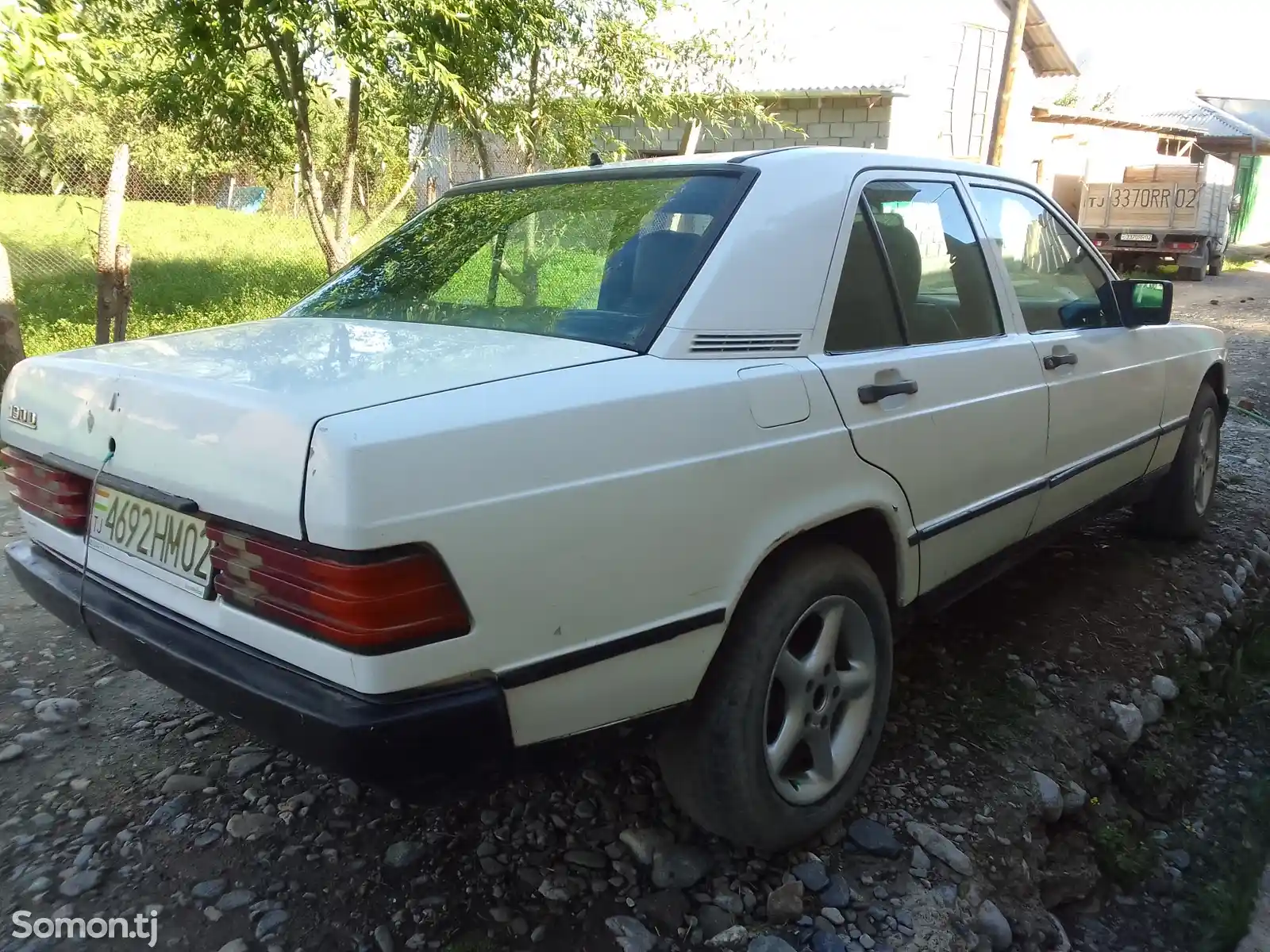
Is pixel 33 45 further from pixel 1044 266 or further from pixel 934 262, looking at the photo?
pixel 1044 266

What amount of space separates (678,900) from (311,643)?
108 cm

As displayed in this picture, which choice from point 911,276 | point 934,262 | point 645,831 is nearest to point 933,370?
point 911,276

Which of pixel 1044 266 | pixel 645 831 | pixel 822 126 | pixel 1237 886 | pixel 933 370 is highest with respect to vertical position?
pixel 822 126

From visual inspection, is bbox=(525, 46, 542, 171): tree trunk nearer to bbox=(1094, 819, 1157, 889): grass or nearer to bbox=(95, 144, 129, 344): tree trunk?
bbox=(95, 144, 129, 344): tree trunk

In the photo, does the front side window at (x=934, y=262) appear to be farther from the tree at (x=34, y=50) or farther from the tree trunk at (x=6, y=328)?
the tree trunk at (x=6, y=328)

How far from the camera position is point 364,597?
1562mm

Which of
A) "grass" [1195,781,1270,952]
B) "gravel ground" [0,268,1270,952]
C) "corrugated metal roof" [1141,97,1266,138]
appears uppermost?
"corrugated metal roof" [1141,97,1266,138]

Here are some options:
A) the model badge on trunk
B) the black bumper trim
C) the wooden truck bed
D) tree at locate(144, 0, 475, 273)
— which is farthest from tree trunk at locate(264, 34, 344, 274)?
the wooden truck bed

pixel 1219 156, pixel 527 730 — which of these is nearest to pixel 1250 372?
pixel 527 730

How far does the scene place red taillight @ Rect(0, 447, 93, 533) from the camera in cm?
216

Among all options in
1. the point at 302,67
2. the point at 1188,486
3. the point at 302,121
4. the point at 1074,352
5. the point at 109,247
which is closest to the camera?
the point at 1074,352

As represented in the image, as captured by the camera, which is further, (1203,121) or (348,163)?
(1203,121)

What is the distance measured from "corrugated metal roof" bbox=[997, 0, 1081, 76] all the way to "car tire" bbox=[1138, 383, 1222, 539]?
16.7 m

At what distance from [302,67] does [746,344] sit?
17.7ft
